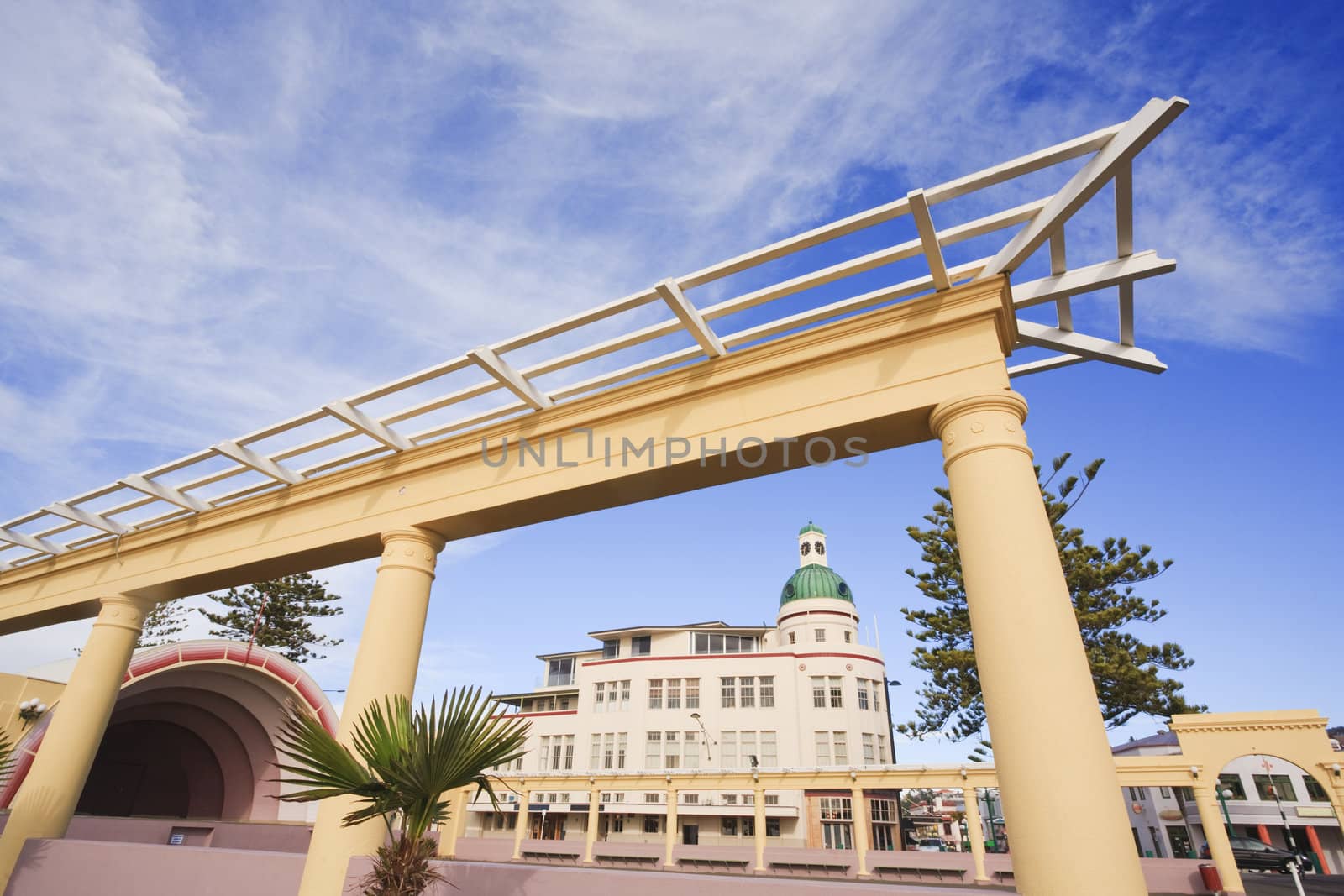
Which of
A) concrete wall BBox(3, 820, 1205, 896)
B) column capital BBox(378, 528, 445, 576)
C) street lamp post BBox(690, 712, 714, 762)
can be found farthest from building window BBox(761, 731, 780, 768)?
column capital BBox(378, 528, 445, 576)

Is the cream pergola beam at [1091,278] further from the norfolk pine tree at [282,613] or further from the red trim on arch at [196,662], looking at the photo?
the norfolk pine tree at [282,613]

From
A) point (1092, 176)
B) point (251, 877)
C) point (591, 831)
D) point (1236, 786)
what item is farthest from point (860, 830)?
point (1236, 786)

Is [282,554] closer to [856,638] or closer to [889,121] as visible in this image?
[889,121]

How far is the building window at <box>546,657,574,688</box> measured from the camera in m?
40.3

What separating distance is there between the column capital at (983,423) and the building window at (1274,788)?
144ft

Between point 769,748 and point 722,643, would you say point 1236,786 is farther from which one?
point 722,643

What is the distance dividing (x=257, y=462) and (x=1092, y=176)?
269 inches

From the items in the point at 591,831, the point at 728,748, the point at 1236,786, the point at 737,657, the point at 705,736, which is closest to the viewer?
the point at 591,831

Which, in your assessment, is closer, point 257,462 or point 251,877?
point 251,877

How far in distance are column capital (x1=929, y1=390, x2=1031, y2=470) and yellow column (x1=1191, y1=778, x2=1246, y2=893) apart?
1391 centimetres

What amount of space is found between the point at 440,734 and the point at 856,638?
36756 millimetres

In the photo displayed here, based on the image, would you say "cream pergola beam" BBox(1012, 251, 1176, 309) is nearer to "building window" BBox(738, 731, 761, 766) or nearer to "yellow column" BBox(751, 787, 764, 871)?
"yellow column" BBox(751, 787, 764, 871)

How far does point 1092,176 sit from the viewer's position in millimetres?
3449

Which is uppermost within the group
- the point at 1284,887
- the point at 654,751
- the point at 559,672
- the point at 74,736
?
the point at 559,672
